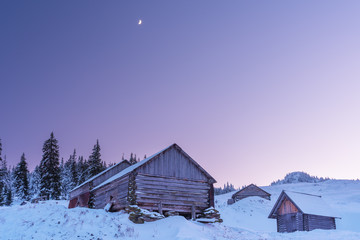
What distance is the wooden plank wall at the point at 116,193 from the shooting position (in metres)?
25.9

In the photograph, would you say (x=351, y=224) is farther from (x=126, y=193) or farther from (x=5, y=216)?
(x=5, y=216)

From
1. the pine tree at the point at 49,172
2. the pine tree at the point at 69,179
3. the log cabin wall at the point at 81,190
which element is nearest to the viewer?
the log cabin wall at the point at 81,190

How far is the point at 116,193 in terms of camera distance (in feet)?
91.0

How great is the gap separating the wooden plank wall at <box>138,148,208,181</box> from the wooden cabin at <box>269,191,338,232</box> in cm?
1404

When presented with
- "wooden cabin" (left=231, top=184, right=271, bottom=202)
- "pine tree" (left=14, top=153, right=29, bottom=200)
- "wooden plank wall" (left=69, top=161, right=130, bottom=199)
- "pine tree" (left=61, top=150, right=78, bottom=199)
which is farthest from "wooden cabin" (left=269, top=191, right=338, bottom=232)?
"pine tree" (left=61, top=150, right=78, bottom=199)

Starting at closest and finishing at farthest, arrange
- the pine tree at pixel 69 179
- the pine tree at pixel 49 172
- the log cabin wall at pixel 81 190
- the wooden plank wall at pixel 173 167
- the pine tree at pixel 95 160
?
the wooden plank wall at pixel 173 167 → the log cabin wall at pixel 81 190 → the pine tree at pixel 49 172 → the pine tree at pixel 95 160 → the pine tree at pixel 69 179

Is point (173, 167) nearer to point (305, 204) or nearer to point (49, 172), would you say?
point (305, 204)

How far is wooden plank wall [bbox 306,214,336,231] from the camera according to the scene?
117 feet

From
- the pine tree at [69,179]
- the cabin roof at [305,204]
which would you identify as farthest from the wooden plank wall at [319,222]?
the pine tree at [69,179]

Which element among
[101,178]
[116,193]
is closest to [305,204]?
[116,193]

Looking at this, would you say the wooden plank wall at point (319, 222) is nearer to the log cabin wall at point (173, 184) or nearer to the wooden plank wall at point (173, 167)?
the log cabin wall at point (173, 184)

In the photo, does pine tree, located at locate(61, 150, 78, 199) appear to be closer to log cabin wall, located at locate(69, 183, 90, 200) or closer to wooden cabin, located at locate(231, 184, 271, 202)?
log cabin wall, located at locate(69, 183, 90, 200)

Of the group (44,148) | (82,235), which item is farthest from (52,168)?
(82,235)

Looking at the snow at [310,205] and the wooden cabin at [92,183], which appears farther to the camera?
the wooden cabin at [92,183]
